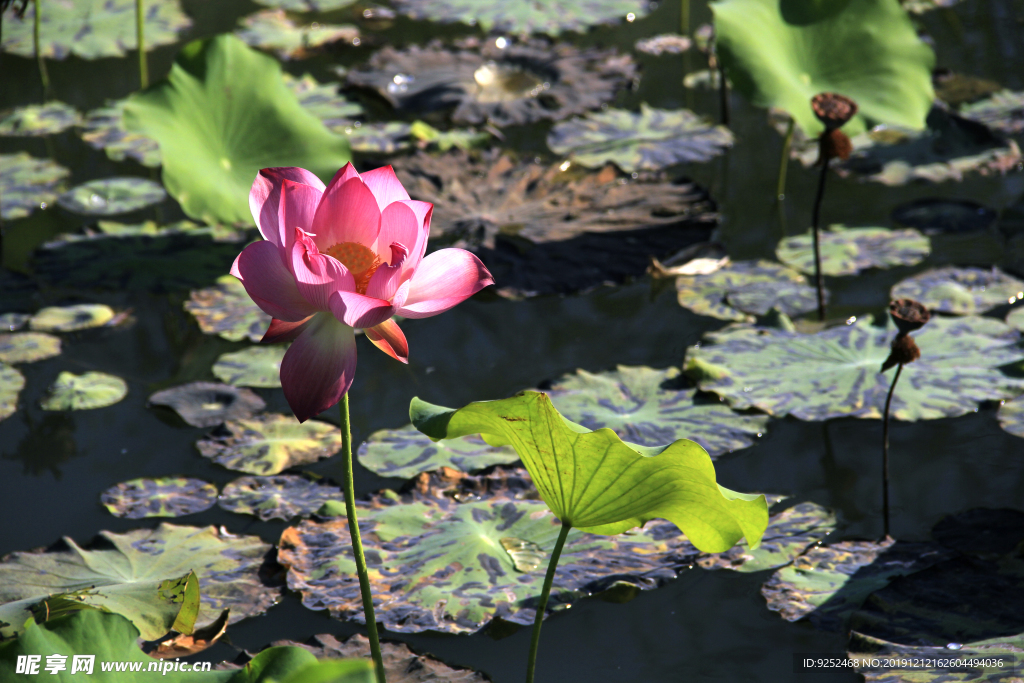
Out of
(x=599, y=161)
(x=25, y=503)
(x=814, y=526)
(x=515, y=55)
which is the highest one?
(x=515, y=55)

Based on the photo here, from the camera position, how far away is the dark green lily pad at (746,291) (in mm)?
1967

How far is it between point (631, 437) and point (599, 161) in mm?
1319

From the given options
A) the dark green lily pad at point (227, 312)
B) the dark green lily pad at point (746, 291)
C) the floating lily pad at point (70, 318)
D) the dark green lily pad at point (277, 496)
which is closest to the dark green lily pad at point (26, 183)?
the floating lily pad at point (70, 318)

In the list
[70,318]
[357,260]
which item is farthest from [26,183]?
[357,260]

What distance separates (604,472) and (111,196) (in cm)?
222

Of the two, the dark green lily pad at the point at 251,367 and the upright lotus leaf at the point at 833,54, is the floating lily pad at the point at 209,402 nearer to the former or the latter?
the dark green lily pad at the point at 251,367

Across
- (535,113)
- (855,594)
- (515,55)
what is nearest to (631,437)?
(855,594)

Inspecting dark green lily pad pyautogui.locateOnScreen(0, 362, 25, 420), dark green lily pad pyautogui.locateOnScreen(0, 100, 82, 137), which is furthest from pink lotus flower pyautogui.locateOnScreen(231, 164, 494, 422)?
dark green lily pad pyautogui.locateOnScreen(0, 100, 82, 137)

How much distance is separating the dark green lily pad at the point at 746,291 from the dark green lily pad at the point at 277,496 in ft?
3.19

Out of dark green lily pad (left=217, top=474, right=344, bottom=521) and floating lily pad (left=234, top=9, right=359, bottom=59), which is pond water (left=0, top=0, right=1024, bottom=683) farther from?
floating lily pad (left=234, top=9, right=359, bottom=59)

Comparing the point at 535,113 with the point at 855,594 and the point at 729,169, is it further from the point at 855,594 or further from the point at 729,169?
the point at 855,594

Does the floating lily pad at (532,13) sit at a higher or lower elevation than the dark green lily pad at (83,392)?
higher

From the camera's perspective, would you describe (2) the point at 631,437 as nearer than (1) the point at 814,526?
No

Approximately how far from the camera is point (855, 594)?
1234 millimetres
